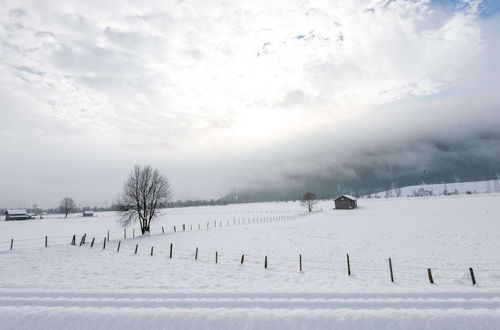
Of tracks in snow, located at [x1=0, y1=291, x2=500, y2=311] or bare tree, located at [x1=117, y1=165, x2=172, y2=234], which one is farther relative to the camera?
bare tree, located at [x1=117, y1=165, x2=172, y2=234]

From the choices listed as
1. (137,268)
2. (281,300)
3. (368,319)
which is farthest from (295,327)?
(137,268)

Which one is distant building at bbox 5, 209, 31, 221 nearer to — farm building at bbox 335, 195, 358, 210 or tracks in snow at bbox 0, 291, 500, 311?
farm building at bbox 335, 195, 358, 210

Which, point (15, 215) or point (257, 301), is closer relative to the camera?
point (257, 301)

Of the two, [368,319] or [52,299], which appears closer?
[368,319]

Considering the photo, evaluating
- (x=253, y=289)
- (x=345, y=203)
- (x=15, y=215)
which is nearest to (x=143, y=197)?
(x=253, y=289)

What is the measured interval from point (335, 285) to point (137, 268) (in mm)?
14739

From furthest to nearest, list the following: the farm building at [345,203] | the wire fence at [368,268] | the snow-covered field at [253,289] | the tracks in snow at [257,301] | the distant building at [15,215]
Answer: the distant building at [15,215]
the farm building at [345,203]
the wire fence at [368,268]
the tracks in snow at [257,301]
the snow-covered field at [253,289]

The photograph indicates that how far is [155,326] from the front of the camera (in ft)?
35.0

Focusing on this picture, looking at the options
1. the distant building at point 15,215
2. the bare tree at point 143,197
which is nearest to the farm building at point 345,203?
the bare tree at point 143,197

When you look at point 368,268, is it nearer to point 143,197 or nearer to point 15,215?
point 143,197

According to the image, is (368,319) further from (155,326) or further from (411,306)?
(155,326)

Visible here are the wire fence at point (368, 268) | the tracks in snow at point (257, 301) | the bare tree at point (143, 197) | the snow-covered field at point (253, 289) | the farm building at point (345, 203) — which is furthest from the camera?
the farm building at point (345, 203)

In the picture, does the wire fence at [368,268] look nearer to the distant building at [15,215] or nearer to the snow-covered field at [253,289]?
the snow-covered field at [253,289]

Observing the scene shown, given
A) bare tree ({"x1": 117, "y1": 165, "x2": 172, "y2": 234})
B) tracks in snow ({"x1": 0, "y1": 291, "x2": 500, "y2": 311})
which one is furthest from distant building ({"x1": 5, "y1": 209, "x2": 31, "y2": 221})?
tracks in snow ({"x1": 0, "y1": 291, "x2": 500, "y2": 311})
